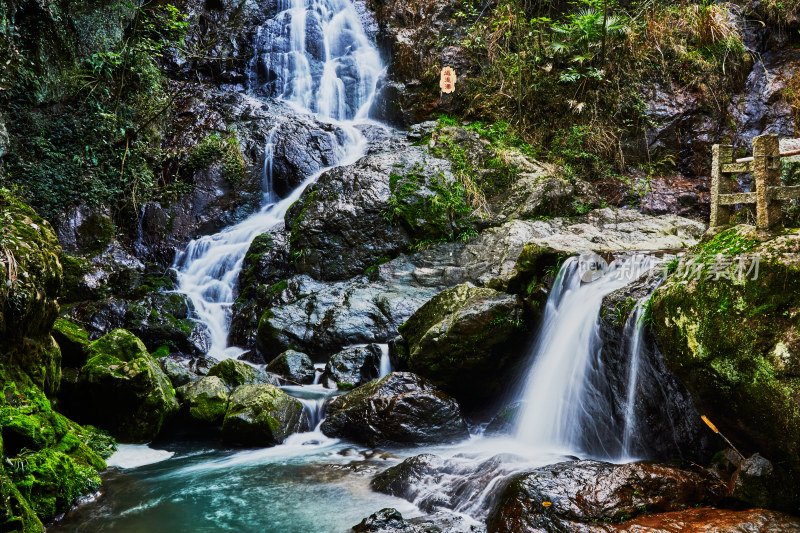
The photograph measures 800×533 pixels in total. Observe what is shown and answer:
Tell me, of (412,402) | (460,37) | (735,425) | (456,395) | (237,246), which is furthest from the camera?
(460,37)

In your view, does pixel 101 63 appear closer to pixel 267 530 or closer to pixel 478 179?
pixel 478 179

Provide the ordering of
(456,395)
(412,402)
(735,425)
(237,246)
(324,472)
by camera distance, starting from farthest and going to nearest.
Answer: (237,246) < (456,395) < (412,402) < (324,472) < (735,425)

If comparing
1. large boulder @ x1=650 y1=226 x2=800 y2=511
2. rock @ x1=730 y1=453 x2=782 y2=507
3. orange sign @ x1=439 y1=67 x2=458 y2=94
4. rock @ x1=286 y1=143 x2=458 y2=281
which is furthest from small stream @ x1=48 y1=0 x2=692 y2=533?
orange sign @ x1=439 y1=67 x2=458 y2=94

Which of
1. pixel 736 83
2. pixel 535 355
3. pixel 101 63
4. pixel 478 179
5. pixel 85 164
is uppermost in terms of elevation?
pixel 101 63

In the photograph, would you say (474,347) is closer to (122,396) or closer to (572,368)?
(572,368)

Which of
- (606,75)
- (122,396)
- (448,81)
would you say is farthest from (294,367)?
(606,75)

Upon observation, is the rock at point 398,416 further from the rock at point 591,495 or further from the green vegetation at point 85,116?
the green vegetation at point 85,116

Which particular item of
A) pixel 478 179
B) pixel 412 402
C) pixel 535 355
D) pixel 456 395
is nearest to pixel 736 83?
pixel 478 179

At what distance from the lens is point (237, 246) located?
11.6 meters

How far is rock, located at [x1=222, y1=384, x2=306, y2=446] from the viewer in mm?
6125

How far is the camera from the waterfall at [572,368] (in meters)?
5.53

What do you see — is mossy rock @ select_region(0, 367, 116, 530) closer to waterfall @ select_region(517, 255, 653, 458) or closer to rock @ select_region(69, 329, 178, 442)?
rock @ select_region(69, 329, 178, 442)

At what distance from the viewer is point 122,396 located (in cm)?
609

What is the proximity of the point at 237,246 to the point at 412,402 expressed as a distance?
23.4 feet
